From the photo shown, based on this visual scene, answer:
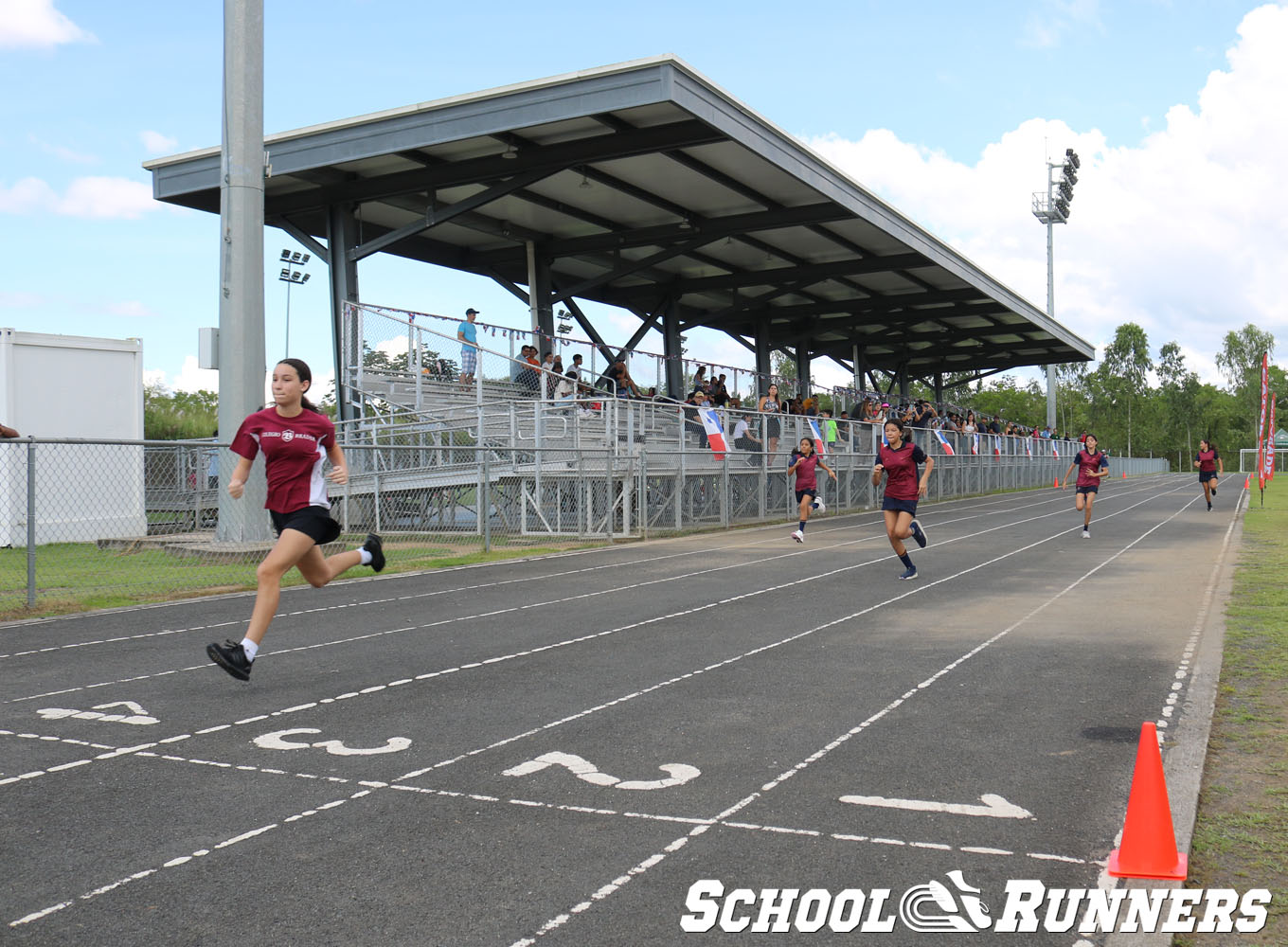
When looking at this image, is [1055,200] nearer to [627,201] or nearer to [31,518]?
[627,201]

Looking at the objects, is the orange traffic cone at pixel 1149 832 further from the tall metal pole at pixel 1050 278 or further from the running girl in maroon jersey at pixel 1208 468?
the tall metal pole at pixel 1050 278

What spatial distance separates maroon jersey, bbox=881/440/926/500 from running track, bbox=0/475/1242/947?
2770mm

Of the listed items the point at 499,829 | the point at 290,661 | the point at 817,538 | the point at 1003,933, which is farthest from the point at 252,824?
the point at 817,538

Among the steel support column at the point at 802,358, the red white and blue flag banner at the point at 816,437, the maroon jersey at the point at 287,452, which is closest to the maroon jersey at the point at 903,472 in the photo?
the maroon jersey at the point at 287,452

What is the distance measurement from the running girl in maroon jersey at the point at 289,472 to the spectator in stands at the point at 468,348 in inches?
617

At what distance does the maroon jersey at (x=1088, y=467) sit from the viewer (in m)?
22.0

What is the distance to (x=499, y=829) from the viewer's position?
4531 mm

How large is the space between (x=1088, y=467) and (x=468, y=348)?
41.7 ft

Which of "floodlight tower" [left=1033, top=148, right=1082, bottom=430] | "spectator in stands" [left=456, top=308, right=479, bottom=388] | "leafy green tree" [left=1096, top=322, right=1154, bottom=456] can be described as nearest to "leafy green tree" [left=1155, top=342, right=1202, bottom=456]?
"leafy green tree" [left=1096, top=322, right=1154, bottom=456]

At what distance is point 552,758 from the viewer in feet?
18.4

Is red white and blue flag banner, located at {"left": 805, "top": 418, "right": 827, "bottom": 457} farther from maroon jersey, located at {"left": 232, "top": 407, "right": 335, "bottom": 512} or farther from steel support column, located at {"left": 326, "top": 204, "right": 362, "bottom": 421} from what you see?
maroon jersey, located at {"left": 232, "top": 407, "right": 335, "bottom": 512}

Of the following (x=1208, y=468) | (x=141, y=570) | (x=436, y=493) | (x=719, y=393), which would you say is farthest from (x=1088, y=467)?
(x=141, y=570)

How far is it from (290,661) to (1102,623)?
697cm

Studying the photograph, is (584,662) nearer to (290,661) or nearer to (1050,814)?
(290,661)
